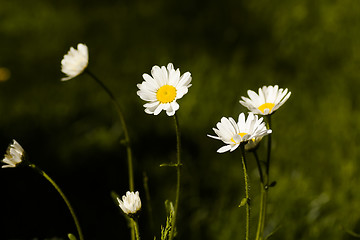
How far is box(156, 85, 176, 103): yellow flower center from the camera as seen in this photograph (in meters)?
0.96

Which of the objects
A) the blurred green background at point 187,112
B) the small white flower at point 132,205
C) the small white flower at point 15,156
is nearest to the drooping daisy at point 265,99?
the small white flower at point 132,205

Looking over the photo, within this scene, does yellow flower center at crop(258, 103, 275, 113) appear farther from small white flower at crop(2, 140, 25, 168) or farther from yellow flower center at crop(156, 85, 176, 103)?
small white flower at crop(2, 140, 25, 168)

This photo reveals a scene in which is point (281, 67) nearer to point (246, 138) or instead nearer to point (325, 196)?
point (325, 196)

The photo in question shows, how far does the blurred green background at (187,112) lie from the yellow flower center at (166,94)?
55 cm

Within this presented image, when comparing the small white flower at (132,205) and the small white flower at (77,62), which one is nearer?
the small white flower at (132,205)

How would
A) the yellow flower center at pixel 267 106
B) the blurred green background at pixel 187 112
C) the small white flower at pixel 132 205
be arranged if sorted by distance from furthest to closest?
the blurred green background at pixel 187 112
the yellow flower center at pixel 267 106
the small white flower at pixel 132 205

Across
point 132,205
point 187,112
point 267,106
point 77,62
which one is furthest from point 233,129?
point 187,112

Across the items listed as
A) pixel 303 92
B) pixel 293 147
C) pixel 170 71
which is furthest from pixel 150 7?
pixel 170 71

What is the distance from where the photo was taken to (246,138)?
0.84m

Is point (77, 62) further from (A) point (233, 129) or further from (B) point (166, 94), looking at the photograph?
(A) point (233, 129)

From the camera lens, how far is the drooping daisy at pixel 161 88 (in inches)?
37.5

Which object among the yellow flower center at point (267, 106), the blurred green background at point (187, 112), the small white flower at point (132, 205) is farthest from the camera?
the blurred green background at point (187, 112)

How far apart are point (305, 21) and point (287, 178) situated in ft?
4.15

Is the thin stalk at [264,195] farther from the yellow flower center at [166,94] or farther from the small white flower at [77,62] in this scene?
the small white flower at [77,62]
